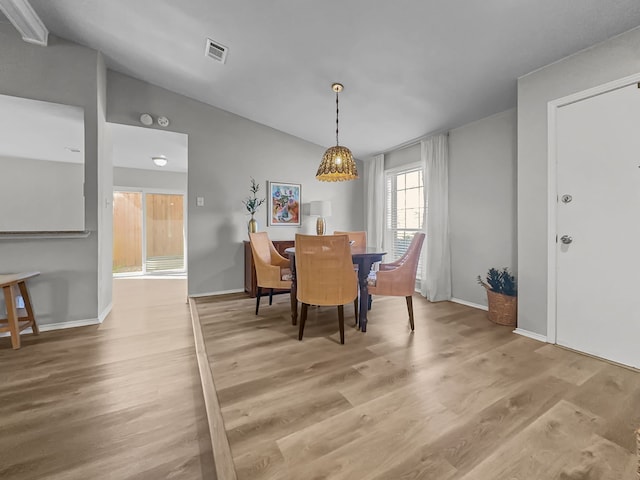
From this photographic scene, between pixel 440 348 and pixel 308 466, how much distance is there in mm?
1511

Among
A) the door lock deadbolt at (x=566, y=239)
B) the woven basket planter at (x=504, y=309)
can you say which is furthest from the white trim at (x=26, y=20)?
the woven basket planter at (x=504, y=309)

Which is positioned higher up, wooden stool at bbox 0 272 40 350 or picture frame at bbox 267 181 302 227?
picture frame at bbox 267 181 302 227

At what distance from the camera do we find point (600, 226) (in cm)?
211

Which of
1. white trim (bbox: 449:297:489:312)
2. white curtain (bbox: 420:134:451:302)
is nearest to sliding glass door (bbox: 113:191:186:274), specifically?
white curtain (bbox: 420:134:451:302)

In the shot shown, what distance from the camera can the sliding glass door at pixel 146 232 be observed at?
575 cm

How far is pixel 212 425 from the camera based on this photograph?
1403 millimetres

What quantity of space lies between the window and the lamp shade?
1.14m

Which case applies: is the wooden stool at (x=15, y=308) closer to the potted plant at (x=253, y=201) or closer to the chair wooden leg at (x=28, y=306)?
the chair wooden leg at (x=28, y=306)

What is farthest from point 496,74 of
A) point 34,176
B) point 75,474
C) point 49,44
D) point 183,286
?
point 34,176

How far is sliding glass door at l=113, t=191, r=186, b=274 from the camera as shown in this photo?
575 cm

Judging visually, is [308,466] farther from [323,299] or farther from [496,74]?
[496,74]

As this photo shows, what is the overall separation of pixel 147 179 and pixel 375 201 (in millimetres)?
4737

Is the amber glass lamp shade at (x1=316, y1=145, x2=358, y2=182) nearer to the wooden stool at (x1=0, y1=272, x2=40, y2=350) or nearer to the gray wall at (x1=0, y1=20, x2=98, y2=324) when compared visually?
the gray wall at (x1=0, y1=20, x2=98, y2=324)

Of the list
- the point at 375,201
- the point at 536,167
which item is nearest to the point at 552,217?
the point at 536,167
